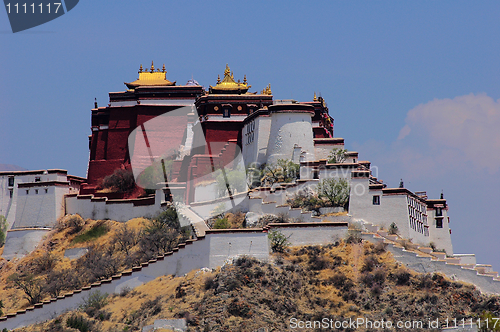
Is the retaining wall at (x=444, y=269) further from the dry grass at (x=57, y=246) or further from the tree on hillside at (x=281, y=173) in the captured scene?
the dry grass at (x=57, y=246)

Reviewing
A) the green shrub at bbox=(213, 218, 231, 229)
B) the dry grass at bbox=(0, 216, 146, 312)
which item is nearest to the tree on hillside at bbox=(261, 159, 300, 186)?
the green shrub at bbox=(213, 218, 231, 229)

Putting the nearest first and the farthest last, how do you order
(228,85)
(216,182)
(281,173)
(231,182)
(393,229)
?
(393,229) → (281,173) → (231,182) → (216,182) → (228,85)

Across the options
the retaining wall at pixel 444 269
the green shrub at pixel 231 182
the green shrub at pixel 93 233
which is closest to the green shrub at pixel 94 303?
the green shrub at pixel 93 233

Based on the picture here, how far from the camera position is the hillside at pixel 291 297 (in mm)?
52875

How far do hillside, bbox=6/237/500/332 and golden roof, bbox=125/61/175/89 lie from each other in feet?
97.1

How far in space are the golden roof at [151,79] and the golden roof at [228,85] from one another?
14.9 ft

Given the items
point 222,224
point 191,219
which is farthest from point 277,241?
point 191,219

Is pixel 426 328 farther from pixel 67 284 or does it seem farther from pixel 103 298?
pixel 67 284

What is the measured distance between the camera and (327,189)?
6481 centimetres

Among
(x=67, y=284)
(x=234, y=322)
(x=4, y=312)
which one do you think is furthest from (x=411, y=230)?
(x=4, y=312)

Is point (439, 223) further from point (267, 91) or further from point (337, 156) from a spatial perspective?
point (267, 91)

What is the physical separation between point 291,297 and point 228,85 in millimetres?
31126

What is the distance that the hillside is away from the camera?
173ft

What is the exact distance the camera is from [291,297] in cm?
5475
